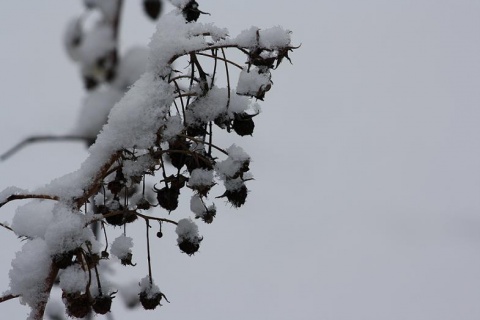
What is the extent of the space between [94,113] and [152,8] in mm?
222

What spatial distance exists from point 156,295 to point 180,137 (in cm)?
23

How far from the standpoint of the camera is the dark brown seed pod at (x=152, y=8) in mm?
1201

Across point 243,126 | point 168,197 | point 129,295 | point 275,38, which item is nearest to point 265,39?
point 275,38

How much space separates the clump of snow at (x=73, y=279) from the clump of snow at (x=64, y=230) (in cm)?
3

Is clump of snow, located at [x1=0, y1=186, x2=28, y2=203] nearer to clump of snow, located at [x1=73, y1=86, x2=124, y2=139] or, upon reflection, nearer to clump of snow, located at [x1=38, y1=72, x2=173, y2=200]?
clump of snow, located at [x1=38, y1=72, x2=173, y2=200]

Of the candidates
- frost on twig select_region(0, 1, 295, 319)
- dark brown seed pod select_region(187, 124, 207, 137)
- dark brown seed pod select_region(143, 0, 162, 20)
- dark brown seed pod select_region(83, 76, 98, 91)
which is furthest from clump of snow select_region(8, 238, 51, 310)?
dark brown seed pod select_region(143, 0, 162, 20)

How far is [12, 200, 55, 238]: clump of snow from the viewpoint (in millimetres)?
775

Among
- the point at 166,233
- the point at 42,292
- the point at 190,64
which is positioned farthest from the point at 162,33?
the point at 166,233

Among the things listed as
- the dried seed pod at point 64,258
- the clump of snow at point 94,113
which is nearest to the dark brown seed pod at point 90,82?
the clump of snow at point 94,113

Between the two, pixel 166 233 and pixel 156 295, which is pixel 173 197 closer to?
pixel 156 295

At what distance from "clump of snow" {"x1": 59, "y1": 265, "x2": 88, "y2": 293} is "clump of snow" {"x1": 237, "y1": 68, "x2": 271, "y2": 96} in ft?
0.89

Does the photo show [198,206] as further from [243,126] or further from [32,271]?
[32,271]

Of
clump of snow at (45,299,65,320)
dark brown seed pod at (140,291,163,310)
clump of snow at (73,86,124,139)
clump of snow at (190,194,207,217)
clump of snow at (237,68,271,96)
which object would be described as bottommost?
dark brown seed pod at (140,291,163,310)

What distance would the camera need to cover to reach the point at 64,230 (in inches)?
27.5
